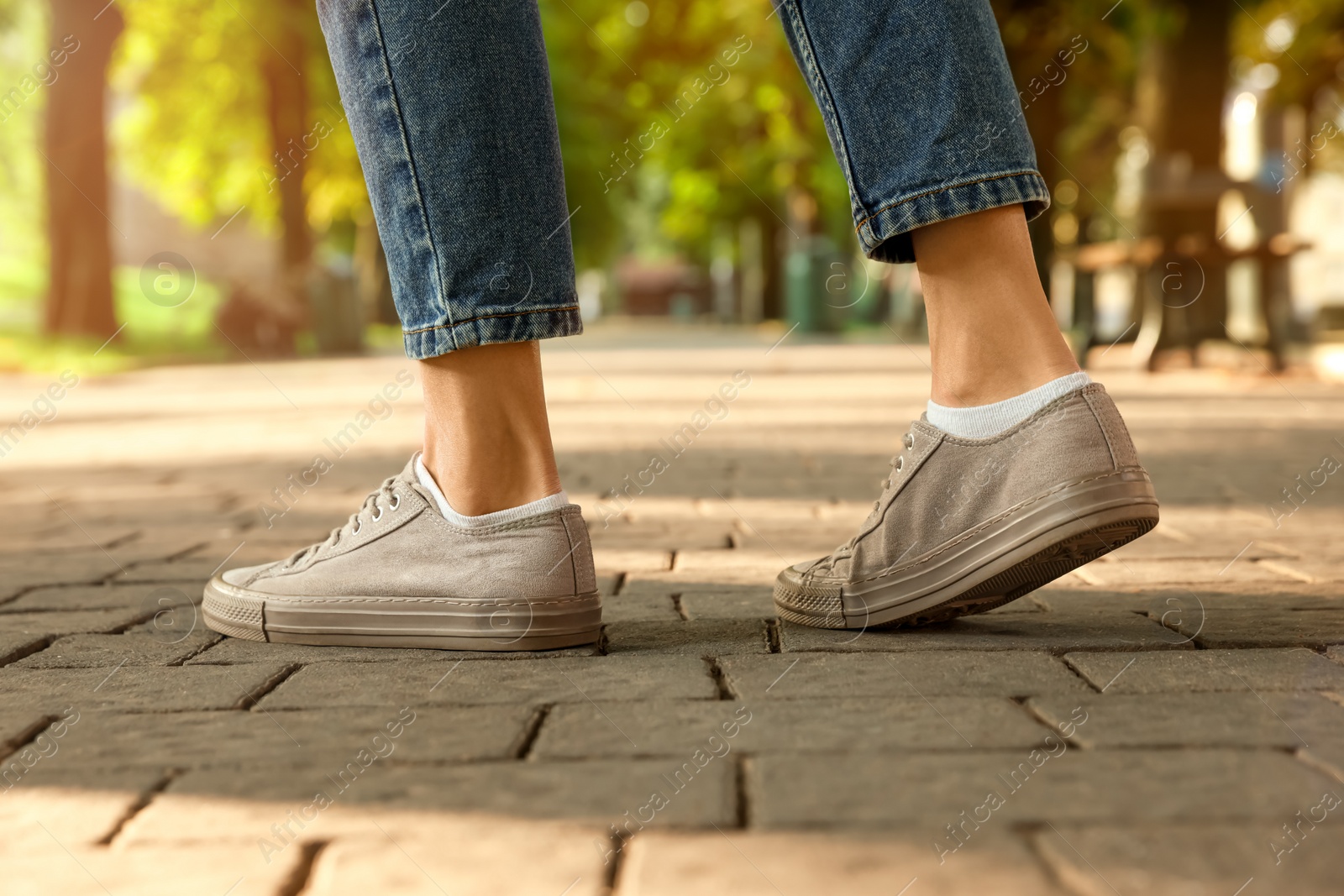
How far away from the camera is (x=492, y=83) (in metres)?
1.95

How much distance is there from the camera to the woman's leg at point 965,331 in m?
1.93

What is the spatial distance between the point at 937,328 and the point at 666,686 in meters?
0.68

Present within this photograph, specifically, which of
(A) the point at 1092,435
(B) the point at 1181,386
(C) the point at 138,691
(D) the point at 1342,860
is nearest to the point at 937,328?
(A) the point at 1092,435

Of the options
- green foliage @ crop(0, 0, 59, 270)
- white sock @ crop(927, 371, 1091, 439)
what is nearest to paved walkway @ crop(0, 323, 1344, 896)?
white sock @ crop(927, 371, 1091, 439)

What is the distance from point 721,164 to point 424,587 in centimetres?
2800

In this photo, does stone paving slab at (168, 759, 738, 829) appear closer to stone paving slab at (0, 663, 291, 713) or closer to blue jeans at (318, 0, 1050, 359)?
stone paving slab at (0, 663, 291, 713)

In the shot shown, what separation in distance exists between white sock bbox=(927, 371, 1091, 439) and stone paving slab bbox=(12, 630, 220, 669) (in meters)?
1.20

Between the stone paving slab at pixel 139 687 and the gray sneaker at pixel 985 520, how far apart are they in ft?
2.77

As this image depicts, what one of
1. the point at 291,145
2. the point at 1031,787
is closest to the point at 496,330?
the point at 1031,787

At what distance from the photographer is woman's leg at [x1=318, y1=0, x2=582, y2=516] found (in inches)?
76.3

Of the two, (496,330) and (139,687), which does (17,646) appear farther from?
(496,330)

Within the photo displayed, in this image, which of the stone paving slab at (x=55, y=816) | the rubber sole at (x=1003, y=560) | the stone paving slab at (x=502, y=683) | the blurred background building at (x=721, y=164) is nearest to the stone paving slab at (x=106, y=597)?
the stone paving slab at (x=502, y=683)

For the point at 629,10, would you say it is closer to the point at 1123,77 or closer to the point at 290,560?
the point at 1123,77

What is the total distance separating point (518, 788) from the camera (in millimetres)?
1362
